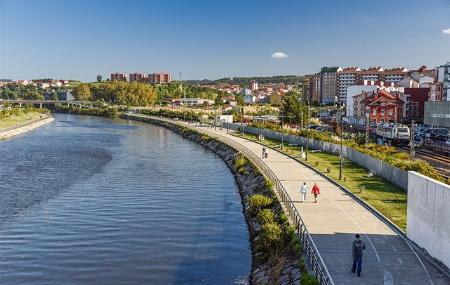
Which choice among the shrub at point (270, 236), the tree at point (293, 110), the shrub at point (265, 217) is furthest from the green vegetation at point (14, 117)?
the shrub at point (270, 236)

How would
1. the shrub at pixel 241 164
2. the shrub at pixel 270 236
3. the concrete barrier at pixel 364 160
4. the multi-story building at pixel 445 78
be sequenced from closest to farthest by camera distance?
the shrub at pixel 270 236
the concrete barrier at pixel 364 160
the shrub at pixel 241 164
the multi-story building at pixel 445 78

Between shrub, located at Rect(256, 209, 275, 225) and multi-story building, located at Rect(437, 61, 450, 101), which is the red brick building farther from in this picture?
shrub, located at Rect(256, 209, 275, 225)

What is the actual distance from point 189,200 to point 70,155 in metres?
30.4

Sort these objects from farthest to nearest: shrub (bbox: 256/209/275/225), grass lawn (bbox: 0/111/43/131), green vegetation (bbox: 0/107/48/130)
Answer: green vegetation (bbox: 0/107/48/130) < grass lawn (bbox: 0/111/43/131) < shrub (bbox: 256/209/275/225)

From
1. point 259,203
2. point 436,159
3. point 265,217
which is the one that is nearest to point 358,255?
point 265,217

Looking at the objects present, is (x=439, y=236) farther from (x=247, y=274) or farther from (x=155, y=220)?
(x=155, y=220)

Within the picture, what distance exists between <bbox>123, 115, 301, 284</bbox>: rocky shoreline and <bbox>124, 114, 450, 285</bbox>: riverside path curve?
3.99ft

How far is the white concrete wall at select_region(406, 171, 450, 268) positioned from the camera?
18.4 metres

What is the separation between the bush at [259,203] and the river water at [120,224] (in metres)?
1.19

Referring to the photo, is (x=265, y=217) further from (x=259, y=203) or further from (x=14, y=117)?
(x=14, y=117)

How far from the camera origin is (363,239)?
21.9 metres

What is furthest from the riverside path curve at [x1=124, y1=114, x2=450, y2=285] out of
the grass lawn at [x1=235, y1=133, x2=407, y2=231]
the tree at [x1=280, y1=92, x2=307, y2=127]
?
the tree at [x1=280, y1=92, x2=307, y2=127]

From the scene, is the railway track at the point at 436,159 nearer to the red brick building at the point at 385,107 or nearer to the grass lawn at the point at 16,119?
the red brick building at the point at 385,107

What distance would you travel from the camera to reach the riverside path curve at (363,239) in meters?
17.5
